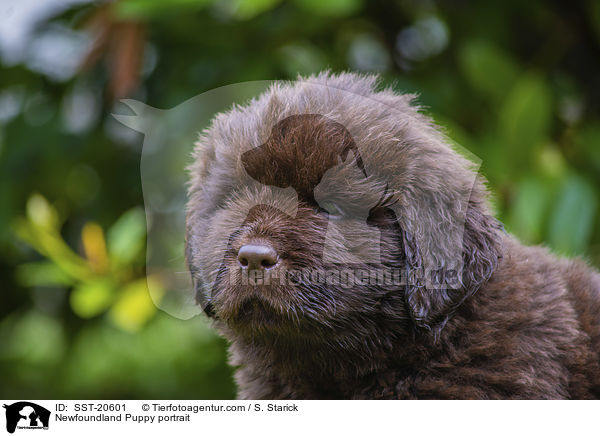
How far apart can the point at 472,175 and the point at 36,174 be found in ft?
9.63

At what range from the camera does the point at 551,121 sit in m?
3.53

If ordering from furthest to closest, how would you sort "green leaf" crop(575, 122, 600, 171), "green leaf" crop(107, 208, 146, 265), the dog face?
1. "green leaf" crop(575, 122, 600, 171)
2. "green leaf" crop(107, 208, 146, 265)
3. the dog face

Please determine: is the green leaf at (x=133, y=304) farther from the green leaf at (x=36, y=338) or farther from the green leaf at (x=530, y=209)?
the green leaf at (x=530, y=209)

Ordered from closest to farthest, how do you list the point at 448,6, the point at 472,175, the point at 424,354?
the point at 424,354 → the point at 472,175 → the point at 448,6

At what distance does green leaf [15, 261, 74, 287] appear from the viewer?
3629mm

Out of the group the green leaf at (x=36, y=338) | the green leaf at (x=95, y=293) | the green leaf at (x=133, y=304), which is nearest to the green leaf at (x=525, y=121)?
the green leaf at (x=133, y=304)

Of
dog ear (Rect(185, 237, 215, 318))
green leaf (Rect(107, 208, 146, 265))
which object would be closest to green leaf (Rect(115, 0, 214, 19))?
green leaf (Rect(107, 208, 146, 265))

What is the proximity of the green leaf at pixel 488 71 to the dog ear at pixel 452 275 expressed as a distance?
146cm

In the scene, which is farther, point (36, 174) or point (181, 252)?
point (36, 174)
